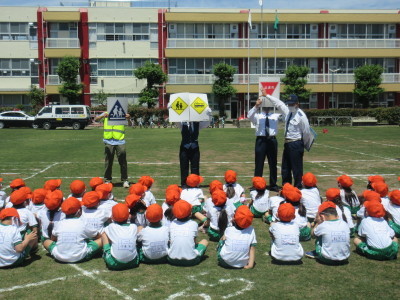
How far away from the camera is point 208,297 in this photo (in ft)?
16.3

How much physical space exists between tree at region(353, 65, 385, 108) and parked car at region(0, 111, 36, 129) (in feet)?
114

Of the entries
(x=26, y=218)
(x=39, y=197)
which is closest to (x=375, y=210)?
(x=26, y=218)

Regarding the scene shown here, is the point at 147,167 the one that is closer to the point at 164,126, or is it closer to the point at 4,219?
the point at 4,219

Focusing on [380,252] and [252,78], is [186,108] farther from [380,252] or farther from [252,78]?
[252,78]

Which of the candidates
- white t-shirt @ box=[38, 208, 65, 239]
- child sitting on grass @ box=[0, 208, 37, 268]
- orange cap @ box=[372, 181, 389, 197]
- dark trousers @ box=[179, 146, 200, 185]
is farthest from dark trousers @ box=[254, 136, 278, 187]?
child sitting on grass @ box=[0, 208, 37, 268]

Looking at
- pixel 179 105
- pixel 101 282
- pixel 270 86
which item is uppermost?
pixel 270 86

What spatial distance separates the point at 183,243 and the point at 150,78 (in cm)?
4382

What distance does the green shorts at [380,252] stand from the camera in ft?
19.9

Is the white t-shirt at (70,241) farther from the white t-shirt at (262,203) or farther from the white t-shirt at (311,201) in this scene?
the white t-shirt at (311,201)

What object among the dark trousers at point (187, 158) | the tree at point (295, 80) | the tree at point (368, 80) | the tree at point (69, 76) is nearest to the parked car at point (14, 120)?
the tree at point (69, 76)

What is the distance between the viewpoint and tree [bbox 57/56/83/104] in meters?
48.4

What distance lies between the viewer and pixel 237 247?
5.75 metres

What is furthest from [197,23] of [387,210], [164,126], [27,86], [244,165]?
[387,210]

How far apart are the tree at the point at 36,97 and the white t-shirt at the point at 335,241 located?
48331 millimetres
